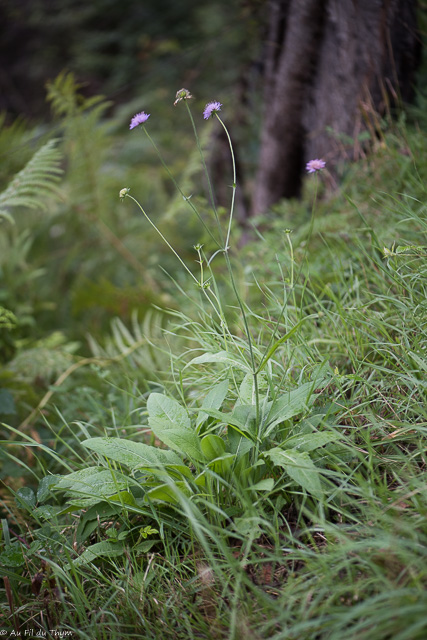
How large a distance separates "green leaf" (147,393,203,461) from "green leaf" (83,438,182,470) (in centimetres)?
4

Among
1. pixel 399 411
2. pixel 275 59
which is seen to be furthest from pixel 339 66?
pixel 399 411

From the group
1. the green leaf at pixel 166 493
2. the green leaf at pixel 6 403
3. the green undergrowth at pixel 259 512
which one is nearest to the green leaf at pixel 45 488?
the green undergrowth at pixel 259 512

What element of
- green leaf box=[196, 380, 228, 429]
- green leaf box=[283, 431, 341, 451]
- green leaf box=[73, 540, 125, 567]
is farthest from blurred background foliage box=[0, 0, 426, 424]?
green leaf box=[73, 540, 125, 567]

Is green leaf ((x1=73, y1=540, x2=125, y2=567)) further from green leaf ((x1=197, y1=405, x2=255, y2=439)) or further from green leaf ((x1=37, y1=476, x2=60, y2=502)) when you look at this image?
green leaf ((x1=197, y1=405, x2=255, y2=439))

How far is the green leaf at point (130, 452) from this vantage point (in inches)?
52.5

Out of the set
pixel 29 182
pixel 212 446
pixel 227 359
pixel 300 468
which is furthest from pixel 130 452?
pixel 29 182

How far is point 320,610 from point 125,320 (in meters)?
2.70

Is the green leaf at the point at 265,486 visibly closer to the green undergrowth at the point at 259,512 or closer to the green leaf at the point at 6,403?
the green undergrowth at the point at 259,512

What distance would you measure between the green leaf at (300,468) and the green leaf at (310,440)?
0.18ft

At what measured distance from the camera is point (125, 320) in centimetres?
340

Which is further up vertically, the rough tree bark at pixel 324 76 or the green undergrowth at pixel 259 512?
the rough tree bark at pixel 324 76

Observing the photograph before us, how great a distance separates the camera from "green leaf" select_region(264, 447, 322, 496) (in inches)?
44.0

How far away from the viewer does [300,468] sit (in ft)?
3.79

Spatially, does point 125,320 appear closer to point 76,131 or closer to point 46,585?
point 76,131
